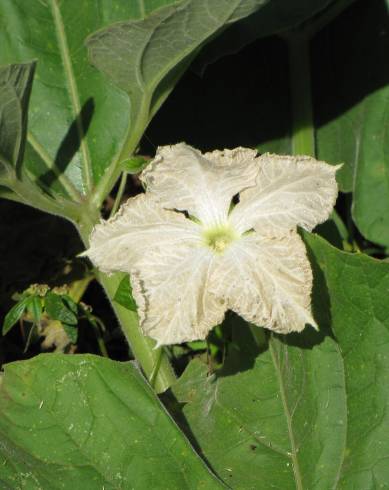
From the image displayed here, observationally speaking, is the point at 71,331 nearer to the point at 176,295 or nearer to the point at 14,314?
the point at 14,314

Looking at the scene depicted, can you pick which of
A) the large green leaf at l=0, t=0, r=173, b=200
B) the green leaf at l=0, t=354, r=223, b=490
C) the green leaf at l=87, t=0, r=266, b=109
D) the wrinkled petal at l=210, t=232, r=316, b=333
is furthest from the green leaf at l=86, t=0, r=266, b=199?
the green leaf at l=0, t=354, r=223, b=490

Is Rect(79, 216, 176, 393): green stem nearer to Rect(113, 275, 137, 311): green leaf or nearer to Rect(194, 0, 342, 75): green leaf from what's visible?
Rect(113, 275, 137, 311): green leaf

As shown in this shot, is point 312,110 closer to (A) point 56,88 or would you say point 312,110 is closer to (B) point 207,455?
(A) point 56,88

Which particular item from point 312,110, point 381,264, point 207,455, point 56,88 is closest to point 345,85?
point 312,110

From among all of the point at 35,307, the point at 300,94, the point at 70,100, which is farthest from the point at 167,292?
the point at 300,94

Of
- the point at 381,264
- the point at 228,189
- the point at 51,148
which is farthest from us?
the point at 51,148

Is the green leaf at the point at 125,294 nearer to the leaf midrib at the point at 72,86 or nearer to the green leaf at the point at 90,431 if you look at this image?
the green leaf at the point at 90,431
